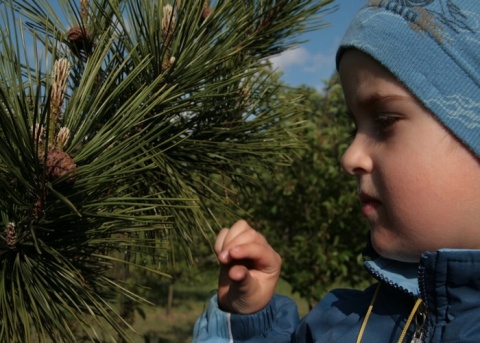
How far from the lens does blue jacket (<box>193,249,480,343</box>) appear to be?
875 millimetres

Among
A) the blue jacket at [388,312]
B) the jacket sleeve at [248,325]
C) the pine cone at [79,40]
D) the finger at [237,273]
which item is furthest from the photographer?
the pine cone at [79,40]

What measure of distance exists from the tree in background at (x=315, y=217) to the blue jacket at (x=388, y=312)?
8.44 feet

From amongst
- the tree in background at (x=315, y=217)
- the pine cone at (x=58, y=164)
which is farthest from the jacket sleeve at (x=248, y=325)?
the tree in background at (x=315, y=217)

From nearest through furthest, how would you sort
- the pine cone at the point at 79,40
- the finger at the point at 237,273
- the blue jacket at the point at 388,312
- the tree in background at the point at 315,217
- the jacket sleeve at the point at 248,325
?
the blue jacket at the point at 388,312, the finger at the point at 237,273, the jacket sleeve at the point at 248,325, the pine cone at the point at 79,40, the tree in background at the point at 315,217

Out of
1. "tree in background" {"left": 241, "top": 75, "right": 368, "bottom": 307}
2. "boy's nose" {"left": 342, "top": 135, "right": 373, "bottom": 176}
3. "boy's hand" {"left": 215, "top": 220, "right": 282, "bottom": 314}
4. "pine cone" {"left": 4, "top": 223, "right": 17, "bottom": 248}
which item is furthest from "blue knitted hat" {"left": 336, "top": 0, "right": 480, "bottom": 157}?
"tree in background" {"left": 241, "top": 75, "right": 368, "bottom": 307}

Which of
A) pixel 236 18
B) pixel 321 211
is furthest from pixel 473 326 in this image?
pixel 321 211

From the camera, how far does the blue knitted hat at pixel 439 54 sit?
903mm

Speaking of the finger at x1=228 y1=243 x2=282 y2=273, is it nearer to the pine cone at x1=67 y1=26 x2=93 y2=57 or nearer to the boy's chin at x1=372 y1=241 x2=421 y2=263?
the boy's chin at x1=372 y1=241 x2=421 y2=263

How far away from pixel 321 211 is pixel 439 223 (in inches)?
123

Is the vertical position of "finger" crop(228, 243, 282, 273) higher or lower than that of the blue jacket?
higher

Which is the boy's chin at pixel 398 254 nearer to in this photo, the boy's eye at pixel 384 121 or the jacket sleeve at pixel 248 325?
the boy's eye at pixel 384 121

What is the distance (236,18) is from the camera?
4.73 ft

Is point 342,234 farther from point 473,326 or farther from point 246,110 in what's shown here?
point 473,326

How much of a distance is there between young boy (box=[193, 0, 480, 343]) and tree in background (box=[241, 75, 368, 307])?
2.75m
